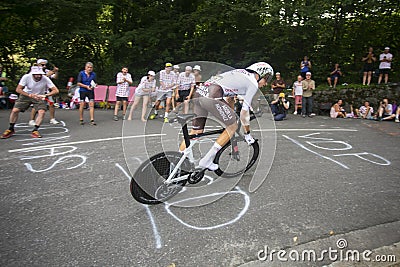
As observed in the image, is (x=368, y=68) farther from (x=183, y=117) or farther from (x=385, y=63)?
(x=183, y=117)

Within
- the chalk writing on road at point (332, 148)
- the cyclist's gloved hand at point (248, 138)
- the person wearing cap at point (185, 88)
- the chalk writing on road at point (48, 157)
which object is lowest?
the chalk writing on road at point (48, 157)

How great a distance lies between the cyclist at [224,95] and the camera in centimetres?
360

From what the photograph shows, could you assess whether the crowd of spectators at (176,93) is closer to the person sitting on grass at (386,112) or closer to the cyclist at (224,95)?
the person sitting on grass at (386,112)

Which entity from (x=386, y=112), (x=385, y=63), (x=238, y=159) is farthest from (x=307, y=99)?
(x=238, y=159)

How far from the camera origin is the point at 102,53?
18281mm

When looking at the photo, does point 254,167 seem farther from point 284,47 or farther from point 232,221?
point 284,47

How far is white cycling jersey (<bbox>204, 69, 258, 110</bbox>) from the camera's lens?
3.59m

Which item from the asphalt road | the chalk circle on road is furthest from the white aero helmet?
the asphalt road

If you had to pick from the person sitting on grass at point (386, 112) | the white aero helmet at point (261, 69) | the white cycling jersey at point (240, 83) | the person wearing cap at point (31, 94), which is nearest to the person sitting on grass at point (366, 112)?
the person sitting on grass at point (386, 112)

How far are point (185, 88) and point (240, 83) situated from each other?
684mm

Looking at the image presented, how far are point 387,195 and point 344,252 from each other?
1.73 m

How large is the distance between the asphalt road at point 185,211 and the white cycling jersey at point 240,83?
499mm

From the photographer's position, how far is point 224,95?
3721 mm

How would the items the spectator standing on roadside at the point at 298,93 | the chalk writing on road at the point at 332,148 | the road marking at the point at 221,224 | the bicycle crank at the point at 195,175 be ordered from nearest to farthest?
the road marking at the point at 221,224 → the bicycle crank at the point at 195,175 → the chalk writing on road at the point at 332,148 → the spectator standing on roadside at the point at 298,93
